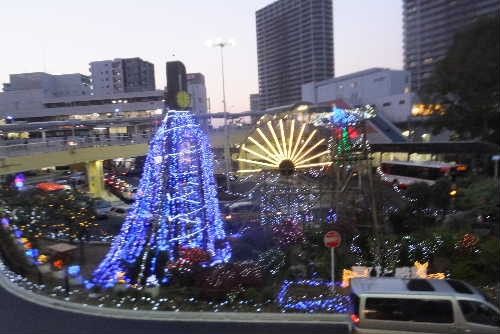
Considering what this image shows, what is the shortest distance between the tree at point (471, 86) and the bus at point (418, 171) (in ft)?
11.0

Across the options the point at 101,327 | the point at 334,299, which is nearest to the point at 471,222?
the point at 334,299

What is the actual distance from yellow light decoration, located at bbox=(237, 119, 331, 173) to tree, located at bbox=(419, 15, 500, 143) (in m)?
7.43

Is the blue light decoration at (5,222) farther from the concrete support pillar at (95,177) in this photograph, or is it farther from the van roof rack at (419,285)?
the concrete support pillar at (95,177)

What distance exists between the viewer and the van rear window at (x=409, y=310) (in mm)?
6281

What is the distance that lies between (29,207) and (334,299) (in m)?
11.7

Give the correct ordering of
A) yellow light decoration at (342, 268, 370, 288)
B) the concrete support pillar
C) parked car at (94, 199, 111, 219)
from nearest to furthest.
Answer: yellow light decoration at (342, 268, 370, 288) < parked car at (94, 199, 111, 219) < the concrete support pillar

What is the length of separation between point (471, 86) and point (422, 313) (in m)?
23.9

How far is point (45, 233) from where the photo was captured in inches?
592

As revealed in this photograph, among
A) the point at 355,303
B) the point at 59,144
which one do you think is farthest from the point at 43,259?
the point at 59,144

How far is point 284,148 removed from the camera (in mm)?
23188

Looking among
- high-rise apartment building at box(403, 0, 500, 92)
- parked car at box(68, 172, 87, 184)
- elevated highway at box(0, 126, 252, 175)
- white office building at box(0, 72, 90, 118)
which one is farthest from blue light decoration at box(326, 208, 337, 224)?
white office building at box(0, 72, 90, 118)

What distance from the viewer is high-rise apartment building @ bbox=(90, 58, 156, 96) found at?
9944 cm

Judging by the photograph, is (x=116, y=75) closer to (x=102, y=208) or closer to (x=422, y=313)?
(x=102, y=208)

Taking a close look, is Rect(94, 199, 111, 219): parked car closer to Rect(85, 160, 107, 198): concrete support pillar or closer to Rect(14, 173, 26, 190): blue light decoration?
Rect(14, 173, 26, 190): blue light decoration
